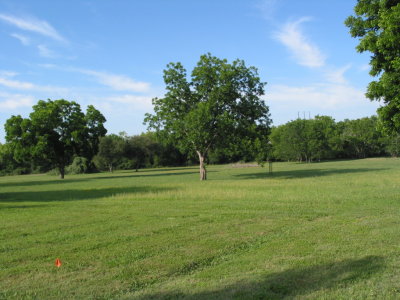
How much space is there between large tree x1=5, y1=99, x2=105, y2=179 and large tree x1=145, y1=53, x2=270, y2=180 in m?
20.4

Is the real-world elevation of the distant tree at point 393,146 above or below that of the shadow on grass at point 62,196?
above

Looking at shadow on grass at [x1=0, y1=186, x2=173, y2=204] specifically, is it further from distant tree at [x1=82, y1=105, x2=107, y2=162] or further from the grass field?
distant tree at [x1=82, y1=105, x2=107, y2=162]

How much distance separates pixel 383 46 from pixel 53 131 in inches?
1933

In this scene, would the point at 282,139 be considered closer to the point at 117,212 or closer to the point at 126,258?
the point at 117,212

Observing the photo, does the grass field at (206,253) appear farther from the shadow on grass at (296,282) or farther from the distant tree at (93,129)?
the distant tree at (93,129)

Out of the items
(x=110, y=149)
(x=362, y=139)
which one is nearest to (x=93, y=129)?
(x=110, y=149)

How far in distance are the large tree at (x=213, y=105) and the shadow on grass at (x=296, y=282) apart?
29.3 metres

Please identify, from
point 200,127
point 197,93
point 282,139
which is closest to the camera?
point 200,127

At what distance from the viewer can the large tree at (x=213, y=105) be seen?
3659 centimetres

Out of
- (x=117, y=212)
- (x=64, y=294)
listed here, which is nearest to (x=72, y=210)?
(x=117, y=212)

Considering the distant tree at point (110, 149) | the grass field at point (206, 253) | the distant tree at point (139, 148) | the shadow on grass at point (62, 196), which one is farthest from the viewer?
the distant tree at point (139, 148)

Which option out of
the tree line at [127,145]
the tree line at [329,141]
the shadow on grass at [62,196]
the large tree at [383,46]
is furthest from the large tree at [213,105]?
the tree line at [329,141]

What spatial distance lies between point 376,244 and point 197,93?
103ft

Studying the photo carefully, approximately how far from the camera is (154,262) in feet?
24.5
